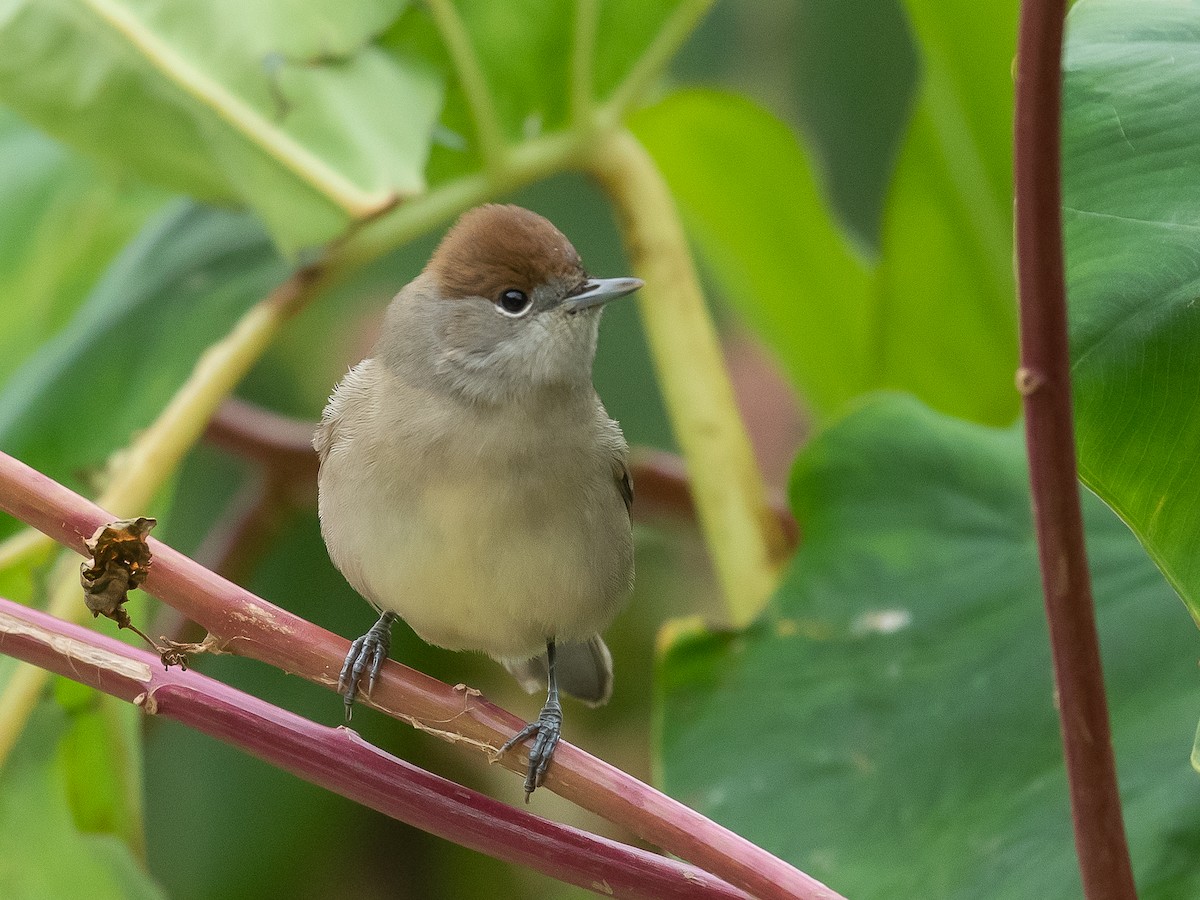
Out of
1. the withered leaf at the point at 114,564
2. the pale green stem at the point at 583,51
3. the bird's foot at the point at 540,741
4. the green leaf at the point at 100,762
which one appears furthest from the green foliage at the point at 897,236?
the withered leaf at the point at 114,564

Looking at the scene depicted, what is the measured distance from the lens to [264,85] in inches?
69.6

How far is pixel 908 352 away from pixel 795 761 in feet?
3.17

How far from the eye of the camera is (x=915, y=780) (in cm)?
160

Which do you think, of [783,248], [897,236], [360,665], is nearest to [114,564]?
[360,665]

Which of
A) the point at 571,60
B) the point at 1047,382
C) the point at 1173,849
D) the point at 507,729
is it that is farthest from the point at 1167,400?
the point at 571,60

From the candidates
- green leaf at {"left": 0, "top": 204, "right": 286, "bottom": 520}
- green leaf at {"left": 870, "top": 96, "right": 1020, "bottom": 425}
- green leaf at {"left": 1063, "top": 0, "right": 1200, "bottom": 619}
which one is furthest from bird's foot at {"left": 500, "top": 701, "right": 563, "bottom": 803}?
green leaf at {"left": 870, "top": 96, "right": 1020, "bottom": 425}

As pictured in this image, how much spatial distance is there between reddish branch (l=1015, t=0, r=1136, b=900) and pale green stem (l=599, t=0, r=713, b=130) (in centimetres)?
110

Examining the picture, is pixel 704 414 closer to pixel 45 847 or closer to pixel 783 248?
pixel 783 248

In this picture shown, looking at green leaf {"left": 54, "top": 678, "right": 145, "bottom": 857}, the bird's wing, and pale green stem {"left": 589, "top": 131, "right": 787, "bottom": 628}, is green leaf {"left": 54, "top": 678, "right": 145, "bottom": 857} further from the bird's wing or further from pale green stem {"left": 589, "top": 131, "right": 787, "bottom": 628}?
pale green stem {"left": 589, "top": 131, "right": 787, "bottom": 628}

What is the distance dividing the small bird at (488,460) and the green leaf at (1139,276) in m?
0.52

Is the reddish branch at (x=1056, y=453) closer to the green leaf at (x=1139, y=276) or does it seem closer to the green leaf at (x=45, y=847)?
the green leaf at (x=1139, y=276)

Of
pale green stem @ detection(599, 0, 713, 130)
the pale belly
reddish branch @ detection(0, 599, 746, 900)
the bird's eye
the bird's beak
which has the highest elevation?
pale green stem @ detection(599, 0, 713, 130)

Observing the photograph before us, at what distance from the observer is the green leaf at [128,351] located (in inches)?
74.7

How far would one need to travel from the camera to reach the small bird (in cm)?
146
